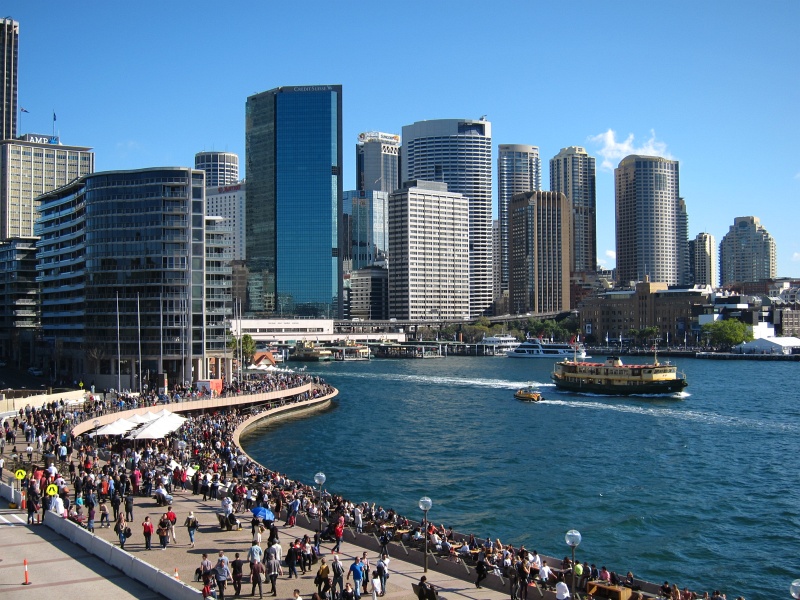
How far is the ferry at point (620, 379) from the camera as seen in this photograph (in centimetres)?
11181

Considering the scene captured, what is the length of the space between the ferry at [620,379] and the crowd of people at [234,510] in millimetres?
69589

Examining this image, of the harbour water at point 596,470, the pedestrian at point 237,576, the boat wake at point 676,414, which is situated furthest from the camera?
the boat wake at point 676,414

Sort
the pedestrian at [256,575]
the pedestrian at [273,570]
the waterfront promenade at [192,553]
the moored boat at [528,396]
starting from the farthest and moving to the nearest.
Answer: the moored boat at [528,396]
the waterfront promenade at [192,553]
the pedestrian at [273,570]
the pedestrian at [256,575]

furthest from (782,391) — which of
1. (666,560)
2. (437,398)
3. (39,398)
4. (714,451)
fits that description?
(39,398)

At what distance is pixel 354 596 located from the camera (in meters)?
25.6

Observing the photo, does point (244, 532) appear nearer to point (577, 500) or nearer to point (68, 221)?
point (577, 500)

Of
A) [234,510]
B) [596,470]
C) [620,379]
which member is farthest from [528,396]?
[234,510]

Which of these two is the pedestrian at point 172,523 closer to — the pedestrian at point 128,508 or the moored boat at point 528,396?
the pedestrian at point 128,508

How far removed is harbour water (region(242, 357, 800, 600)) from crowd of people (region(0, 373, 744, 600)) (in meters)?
7.38

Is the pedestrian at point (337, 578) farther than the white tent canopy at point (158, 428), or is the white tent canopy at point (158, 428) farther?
the white tent canopy at point (158, 428)

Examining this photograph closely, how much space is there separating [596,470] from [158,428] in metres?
31.7

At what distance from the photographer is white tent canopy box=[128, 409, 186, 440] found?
49.0 metres

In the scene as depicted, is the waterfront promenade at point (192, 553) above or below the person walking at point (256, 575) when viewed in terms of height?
below

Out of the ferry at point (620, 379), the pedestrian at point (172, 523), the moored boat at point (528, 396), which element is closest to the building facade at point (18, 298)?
the moored boat at point (528, 396)
